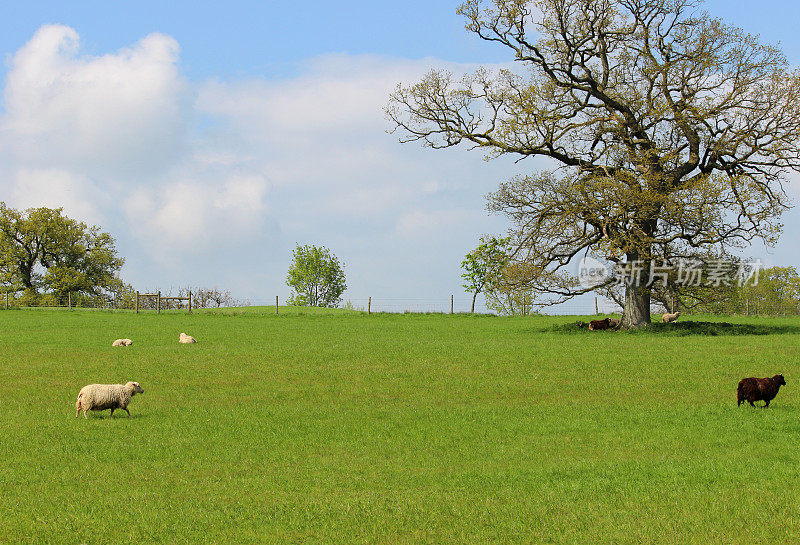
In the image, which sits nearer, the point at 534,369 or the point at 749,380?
the point at 749,380

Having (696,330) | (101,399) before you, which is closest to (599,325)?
(696,330)

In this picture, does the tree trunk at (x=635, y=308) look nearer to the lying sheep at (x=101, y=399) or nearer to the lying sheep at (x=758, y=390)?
the lying sheep at (x=758, y=390)

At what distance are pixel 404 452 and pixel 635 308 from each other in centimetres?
3258

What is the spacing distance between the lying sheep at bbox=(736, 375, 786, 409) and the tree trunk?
24.8 metres

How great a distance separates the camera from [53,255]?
91.2m

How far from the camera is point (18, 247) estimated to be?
89375 mm

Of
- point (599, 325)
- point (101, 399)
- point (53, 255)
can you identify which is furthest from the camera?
point (53, 255)

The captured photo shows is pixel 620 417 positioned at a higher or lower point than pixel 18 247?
lower

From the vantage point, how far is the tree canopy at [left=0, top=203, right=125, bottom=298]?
88.4 metres

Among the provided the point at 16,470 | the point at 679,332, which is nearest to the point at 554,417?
the point at 16,470

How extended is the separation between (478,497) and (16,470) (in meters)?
8.18

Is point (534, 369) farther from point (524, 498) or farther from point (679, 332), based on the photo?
point (679, 332)

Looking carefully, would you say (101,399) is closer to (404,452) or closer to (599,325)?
(404,452)

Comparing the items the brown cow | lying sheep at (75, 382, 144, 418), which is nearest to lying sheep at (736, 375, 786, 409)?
lying sheep at (75, 382, 144, 418)
